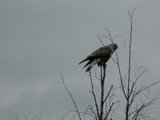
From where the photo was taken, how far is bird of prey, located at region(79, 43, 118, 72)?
1451 cm

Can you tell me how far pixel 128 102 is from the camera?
12.6 meters

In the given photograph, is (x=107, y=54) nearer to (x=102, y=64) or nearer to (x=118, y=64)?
(x=102, y=64)

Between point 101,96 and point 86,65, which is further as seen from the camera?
point 86,65

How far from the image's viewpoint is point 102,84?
504 inches

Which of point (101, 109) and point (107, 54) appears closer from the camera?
point (101, 109)

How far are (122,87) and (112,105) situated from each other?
1.61 feet

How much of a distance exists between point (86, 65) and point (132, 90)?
80.7 inches

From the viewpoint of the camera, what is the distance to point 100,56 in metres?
14.7

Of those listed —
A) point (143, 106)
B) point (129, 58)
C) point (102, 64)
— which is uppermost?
point (102, 64)

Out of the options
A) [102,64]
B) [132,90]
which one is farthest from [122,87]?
[102,64]

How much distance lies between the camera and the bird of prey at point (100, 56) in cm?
1451

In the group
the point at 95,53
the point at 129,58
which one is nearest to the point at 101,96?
the point at 129,58

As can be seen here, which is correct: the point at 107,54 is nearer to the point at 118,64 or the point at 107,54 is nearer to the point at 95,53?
the point at 95,53

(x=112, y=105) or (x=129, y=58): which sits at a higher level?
(x=129, y=58)
